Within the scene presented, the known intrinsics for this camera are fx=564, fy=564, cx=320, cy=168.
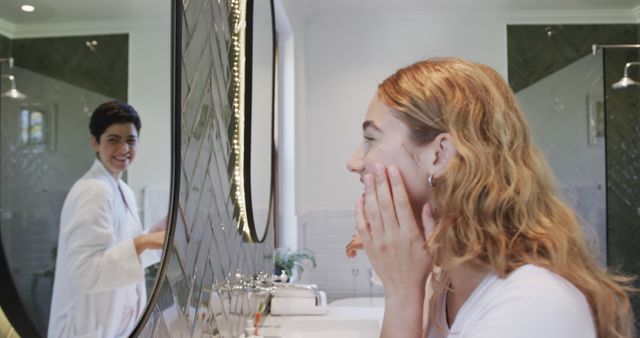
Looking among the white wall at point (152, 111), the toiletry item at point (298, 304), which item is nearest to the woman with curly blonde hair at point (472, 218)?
the white wall at point (152, 111)

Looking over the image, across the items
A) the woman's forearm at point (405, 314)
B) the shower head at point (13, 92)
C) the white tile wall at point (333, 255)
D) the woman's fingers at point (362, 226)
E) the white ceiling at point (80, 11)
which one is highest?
the white ceiling at point (80, 11)

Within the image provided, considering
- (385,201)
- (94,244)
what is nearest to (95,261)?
(94,244)

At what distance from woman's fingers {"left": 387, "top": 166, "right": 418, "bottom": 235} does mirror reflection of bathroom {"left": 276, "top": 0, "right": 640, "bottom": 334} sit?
3132 mm

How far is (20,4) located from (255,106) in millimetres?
1423

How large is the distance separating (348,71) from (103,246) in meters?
3.91

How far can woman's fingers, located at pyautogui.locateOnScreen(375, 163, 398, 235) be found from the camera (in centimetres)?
94

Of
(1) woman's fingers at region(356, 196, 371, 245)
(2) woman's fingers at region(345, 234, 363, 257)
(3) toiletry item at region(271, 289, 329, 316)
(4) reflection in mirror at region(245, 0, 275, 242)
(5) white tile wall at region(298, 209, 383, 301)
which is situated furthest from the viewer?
(5) white tile wall at region(298, 209, 383, 301)

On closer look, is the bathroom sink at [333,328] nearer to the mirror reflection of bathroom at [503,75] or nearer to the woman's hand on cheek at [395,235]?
the woman's hand on cheek at [395,235]

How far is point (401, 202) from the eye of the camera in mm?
929

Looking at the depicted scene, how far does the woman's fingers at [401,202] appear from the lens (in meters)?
0.93

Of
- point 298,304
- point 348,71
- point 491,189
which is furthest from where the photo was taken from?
point 348,71

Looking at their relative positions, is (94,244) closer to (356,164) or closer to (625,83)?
(356,164)

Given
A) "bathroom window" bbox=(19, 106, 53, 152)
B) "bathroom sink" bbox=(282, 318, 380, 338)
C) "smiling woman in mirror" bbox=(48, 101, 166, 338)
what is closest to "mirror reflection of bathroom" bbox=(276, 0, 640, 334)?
"bathroom sink" bbox=(282, 318, 380, 338)

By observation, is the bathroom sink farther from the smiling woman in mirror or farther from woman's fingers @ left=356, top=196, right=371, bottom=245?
the smiling woman in mirror
